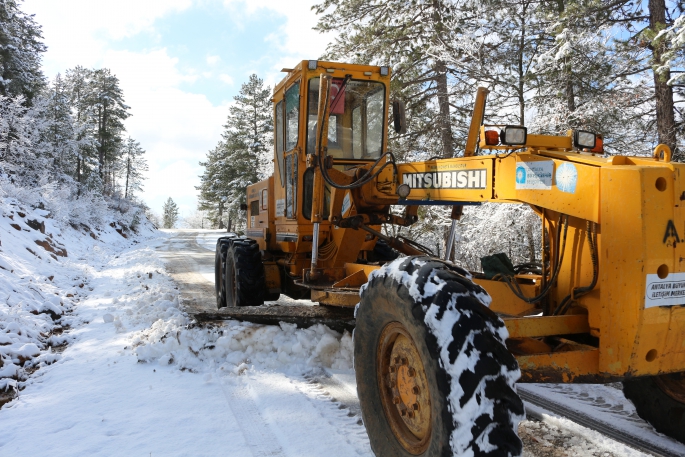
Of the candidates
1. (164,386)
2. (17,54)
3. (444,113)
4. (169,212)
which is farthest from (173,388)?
(169,212)

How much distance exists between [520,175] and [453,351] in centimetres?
129

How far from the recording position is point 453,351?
2.29 meters

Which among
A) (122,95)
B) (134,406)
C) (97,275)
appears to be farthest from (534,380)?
(122,95)

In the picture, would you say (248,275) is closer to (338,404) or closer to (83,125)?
(338,404)

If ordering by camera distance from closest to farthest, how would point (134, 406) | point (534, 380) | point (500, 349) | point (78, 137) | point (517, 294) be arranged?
point (500, 349)
point (534, 380)
point (517, 294)
point (134, 406)
point (78, 137)

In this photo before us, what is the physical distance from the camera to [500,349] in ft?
7.38

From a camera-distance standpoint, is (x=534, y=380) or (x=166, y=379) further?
(x=166, y=379)

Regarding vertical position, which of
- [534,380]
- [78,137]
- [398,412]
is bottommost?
[398,412]

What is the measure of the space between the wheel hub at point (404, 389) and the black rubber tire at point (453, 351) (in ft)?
0.19

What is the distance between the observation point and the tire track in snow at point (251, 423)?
124 inches

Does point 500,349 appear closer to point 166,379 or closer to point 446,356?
point 446,356

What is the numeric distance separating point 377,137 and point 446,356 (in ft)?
14.8

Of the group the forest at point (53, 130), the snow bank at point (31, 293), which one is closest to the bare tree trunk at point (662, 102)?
the snow bank at point (31, 293)

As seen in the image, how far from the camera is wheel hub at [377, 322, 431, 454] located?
8.65 ft
